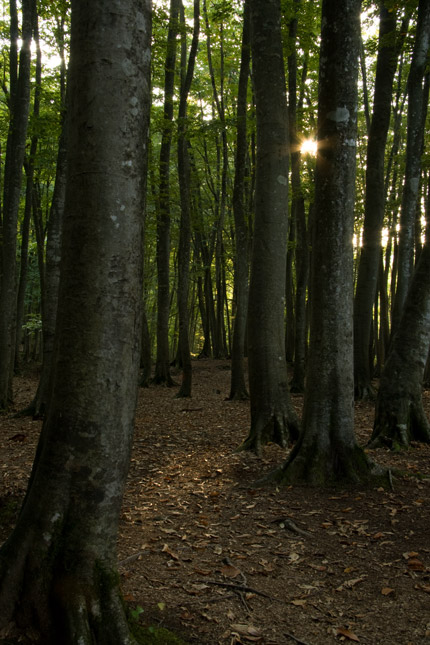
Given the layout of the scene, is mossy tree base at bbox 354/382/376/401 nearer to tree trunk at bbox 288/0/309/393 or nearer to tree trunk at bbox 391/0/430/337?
tree trunk at bbox 288/0/309/393

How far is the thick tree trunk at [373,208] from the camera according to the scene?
1133 centimetres

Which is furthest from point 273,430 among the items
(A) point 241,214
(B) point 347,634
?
(A) point 241,214

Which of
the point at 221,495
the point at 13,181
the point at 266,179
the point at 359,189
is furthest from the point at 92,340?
the point at 359,189

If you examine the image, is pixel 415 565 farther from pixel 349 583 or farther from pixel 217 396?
pixel 217 396

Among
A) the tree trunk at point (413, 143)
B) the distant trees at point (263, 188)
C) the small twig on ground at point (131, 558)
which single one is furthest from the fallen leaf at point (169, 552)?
the tree trunk at point (413, 143)

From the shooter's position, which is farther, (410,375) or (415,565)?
(410,375)

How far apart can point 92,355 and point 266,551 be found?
2.69 metres

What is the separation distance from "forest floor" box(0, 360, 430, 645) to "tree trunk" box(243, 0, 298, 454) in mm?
697

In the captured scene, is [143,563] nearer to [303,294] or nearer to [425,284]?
[425,284]

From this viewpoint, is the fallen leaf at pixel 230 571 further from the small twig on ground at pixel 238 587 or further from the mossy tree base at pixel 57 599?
the mossy tree base at pixel 57 599

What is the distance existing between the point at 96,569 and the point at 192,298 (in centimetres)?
2885

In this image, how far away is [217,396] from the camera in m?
13.8

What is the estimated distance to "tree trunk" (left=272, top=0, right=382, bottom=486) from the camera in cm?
558

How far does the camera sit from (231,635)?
10.2 feet
